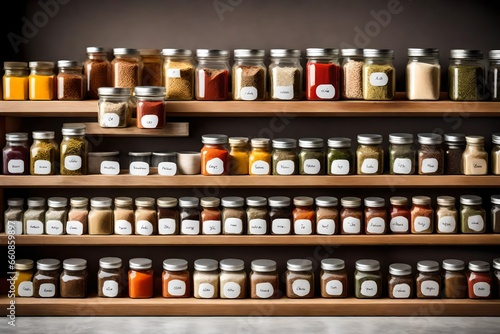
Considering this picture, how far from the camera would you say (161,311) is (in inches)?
117

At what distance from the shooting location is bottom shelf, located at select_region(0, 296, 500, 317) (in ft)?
9.72

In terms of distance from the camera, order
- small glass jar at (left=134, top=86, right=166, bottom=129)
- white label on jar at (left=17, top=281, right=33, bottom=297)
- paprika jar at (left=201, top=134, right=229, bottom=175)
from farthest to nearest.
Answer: white label on jar at (left=17, top=281, right=33, bottom=297) < paprika jar at (left=201, top=134, right=229, bottom=175) < small glass jar at (left=134, top=86, right=166, bottom=129)

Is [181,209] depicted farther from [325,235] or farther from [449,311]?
[449,311]

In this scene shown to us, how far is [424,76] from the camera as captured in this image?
287 cm

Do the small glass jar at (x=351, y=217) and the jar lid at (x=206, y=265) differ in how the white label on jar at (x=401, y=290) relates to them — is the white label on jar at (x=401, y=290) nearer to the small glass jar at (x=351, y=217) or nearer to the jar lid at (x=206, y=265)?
the small glass jar at (x=351, y=217)

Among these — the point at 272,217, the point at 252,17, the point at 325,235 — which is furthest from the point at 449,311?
the point at 252,17

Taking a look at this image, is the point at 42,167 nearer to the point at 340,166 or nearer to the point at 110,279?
the point at 110,279

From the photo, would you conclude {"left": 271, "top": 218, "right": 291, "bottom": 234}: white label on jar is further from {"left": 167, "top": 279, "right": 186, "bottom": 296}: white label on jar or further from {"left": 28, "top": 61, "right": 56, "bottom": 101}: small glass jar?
{"left": 28, "top": 61, "right": 56, "bottom": 101}: small glass jar

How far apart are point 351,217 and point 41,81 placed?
1.25 meters

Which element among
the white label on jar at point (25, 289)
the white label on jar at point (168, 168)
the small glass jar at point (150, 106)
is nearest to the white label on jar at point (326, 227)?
the white label on jar at point (168, 168)

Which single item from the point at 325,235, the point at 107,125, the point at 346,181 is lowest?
the point at 325,235

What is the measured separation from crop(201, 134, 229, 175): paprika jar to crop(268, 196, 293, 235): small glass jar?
0.74 feet

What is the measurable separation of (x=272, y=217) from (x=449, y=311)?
76 cm

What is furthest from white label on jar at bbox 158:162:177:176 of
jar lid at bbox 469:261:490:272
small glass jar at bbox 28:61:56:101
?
jar lid at bbox 469:261:490:272
